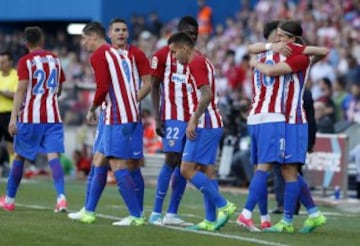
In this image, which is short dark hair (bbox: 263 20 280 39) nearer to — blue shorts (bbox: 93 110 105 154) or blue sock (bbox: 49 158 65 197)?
blue shorts (bbox: 93 110 105 154)

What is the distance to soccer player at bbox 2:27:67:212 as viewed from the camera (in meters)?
16.0

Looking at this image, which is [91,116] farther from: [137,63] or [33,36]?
[33,36]

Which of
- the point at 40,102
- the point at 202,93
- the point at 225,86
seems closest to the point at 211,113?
the point at 202,93

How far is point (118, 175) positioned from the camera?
45.4 ft

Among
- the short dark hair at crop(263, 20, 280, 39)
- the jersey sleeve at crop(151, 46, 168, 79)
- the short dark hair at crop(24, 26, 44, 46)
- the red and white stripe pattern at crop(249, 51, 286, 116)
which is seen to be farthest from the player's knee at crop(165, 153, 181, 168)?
the short dark hair at crop(24, 26, 44, 46)

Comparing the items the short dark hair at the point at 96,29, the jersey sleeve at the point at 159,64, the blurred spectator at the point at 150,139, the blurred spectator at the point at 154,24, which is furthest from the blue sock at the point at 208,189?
the blurred spectator at the point at 154,24

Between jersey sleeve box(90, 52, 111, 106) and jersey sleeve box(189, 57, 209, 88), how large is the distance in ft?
2.81

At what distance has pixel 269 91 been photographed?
1371 centimetres

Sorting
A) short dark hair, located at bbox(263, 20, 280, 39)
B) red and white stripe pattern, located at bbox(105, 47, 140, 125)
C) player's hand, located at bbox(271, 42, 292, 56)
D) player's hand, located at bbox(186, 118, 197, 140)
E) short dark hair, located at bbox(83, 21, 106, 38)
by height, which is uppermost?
short dark hair, located at bbox(263, 20, 280, 39)

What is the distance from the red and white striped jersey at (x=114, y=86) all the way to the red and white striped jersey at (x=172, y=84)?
0.85 metres

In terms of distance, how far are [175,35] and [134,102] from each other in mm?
775

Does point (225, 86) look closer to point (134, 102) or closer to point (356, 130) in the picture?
point (356, 130)

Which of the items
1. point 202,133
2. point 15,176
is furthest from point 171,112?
point 15,176

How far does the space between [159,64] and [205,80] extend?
129cm
